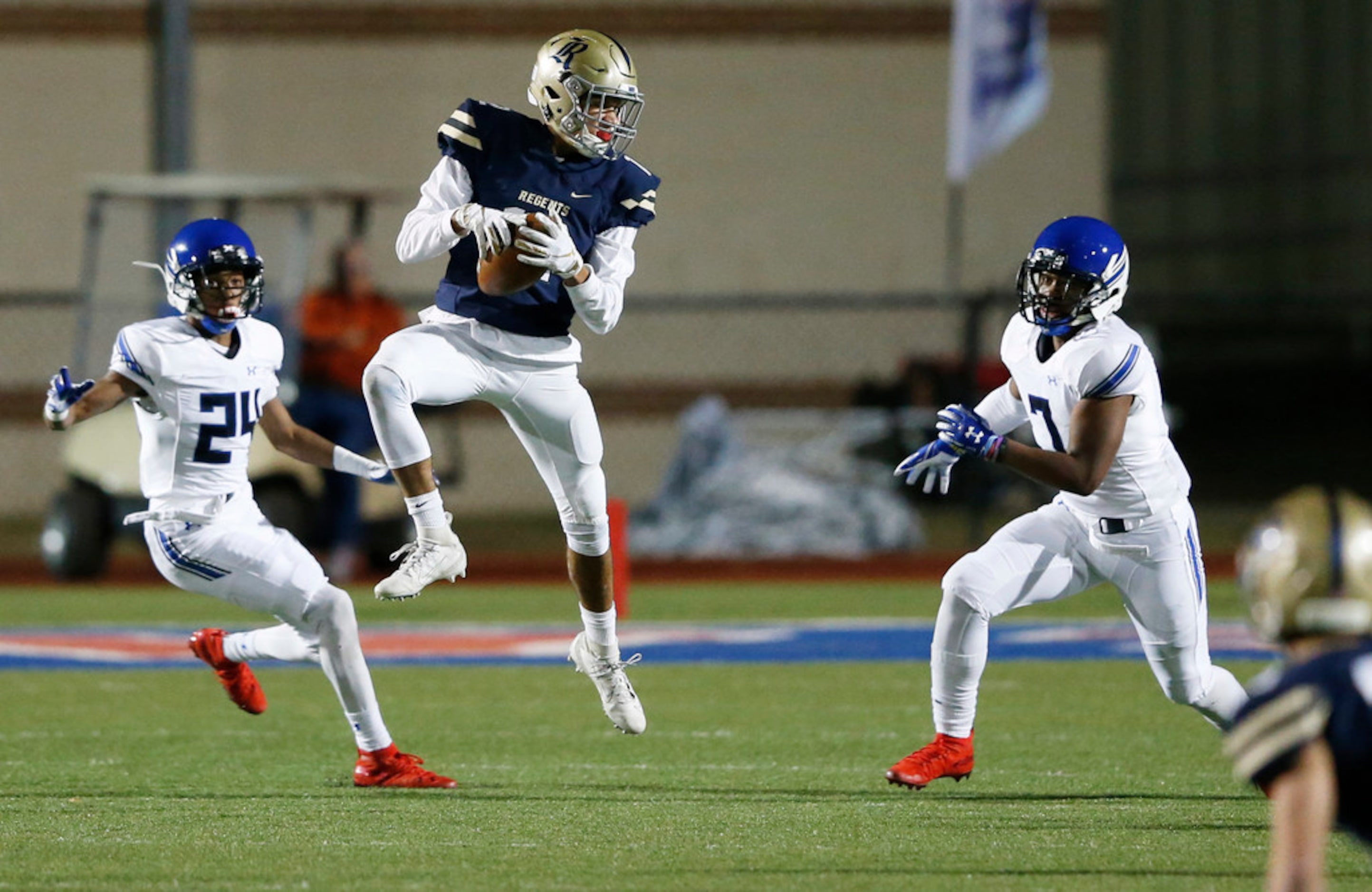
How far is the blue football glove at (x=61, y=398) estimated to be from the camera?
5.79m

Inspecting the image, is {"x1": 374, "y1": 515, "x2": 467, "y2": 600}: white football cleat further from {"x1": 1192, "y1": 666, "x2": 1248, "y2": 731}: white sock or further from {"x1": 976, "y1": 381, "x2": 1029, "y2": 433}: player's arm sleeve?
{"x1": 1192, "y1": 666, "x2": 1248, "y2": 731}: white sock

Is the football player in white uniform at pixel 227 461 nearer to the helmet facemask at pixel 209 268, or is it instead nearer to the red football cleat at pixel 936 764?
the helmet facemask at pixel 209 268

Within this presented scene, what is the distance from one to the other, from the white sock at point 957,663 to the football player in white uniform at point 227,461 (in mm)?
1465

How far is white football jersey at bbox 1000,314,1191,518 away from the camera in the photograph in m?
5.55

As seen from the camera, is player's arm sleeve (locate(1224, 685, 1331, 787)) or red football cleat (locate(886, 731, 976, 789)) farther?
red football cleat (locate(886, 731, 976, 789))

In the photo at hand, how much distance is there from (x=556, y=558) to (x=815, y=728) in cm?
723

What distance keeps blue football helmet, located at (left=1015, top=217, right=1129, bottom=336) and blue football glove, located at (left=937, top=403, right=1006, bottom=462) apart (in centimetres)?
46

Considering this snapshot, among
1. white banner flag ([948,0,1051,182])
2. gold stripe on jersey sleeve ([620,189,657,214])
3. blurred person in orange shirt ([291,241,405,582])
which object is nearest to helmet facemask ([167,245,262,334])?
gold stripe on jersey sleeve ([620,189,657,214])

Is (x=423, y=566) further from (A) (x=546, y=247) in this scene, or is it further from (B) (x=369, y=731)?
(A) (x=546, y=247)

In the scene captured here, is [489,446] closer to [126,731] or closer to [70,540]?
[70,540]

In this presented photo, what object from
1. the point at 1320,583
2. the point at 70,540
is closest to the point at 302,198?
the point at 70,540

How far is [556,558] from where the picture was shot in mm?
14539

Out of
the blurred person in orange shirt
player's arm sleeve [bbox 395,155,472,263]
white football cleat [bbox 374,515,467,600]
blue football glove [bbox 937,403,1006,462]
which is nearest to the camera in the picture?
blue football glove [bbox 937,403,1006,462]

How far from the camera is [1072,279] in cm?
566
